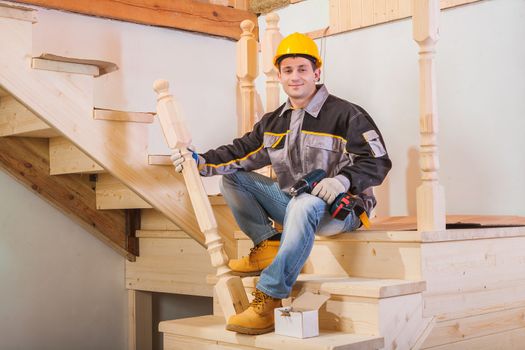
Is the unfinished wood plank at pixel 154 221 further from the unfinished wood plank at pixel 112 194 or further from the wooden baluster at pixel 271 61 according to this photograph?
the wooden baluster at pixel 271 61

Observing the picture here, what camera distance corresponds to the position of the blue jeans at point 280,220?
244 centimetres

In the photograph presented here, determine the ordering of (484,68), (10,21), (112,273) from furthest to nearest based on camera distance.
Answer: (112,273), (484,68), (10,21)

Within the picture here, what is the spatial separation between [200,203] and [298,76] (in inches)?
22.0

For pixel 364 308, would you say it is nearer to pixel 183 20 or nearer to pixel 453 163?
pixel 453 163

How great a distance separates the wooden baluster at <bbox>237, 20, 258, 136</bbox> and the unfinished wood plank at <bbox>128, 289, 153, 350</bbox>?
150 cm

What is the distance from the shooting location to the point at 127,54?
152 inches

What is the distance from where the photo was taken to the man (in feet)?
8.05

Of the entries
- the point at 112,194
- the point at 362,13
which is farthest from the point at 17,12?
the point at 362,13

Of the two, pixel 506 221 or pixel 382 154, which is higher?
pixel 382 154

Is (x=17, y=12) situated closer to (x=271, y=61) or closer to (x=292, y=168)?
(x=271, y=61)

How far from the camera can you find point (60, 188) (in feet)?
13.2

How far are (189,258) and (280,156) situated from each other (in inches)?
56.7

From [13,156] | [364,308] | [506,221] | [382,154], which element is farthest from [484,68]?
[13,156]

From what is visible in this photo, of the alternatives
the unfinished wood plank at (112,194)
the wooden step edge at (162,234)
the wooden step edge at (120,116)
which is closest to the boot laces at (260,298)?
the wooden step edge at (120,116)
